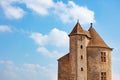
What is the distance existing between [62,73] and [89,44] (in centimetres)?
603

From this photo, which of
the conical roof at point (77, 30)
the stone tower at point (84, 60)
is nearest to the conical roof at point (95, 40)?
the stone tower at point (84, 60)

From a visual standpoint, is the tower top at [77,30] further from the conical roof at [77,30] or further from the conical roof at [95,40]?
the conical roof at [95,40]

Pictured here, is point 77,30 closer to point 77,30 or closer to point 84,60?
point 77,30

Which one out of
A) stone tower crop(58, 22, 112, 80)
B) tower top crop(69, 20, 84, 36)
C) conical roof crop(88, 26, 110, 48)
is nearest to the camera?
stone tower crop(58, 22, 112, 80)

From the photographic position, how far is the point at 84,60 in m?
47.3

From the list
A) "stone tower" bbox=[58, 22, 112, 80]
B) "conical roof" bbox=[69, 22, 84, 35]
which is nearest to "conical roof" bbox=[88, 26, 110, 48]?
"stone tower" bbox=[58, 22, 112, 80]

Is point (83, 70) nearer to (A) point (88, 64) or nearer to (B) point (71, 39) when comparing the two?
(A) point (88, 64)

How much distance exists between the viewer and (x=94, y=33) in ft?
168

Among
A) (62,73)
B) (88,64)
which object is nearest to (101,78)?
(88,64)

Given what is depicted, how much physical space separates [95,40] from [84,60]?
169 inches

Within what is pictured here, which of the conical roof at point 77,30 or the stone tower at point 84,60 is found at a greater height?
the conical roof at point 77,30

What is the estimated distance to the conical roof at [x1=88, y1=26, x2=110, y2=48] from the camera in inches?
1921

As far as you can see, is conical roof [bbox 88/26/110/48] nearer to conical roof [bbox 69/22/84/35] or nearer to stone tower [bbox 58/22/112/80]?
stone tower [bbox 58/22/112/80]

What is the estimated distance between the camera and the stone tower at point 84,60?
46.8 meters
